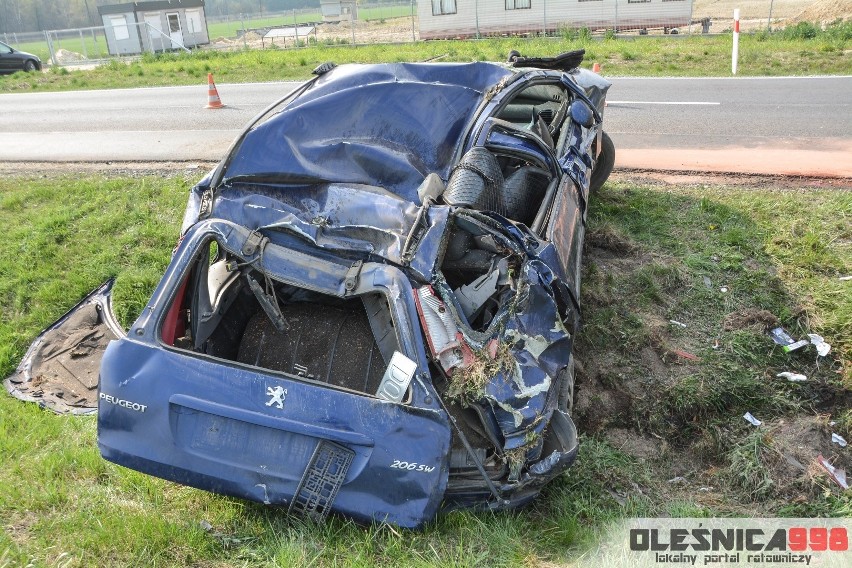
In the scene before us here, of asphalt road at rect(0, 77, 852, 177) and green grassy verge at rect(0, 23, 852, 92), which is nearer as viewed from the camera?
asphalt road at rect(0, 77, 852, 177)

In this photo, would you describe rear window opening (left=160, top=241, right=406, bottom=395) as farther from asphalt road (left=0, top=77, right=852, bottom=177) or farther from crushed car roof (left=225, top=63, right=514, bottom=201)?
asphalt road (left=0, top=77, right=852, bottom=177)

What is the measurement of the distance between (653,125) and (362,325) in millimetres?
7895

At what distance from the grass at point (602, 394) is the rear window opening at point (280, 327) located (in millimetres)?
840

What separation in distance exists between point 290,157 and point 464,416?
1.98 meters

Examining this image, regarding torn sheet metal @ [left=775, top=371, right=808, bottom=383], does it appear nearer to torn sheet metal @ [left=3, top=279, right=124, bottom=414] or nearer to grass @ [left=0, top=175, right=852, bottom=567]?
grass @ [left=0, top=175, right=852, bottom=567]

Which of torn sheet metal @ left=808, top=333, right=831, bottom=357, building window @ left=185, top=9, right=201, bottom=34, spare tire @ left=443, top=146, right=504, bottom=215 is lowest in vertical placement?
torn sheet metal @ left=808, top=333, right=831, bottom=357

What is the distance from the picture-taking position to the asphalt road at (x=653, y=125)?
9164 millimetres

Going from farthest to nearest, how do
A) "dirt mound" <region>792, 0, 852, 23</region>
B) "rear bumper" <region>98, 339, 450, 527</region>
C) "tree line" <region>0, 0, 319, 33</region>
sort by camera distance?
"tree line" <region>0, 0, 319, 33</region> → "dirt mound" <region>792, 0, 852, 23</region> → "rear bumper" <region>98, 339, 450, 527</region>

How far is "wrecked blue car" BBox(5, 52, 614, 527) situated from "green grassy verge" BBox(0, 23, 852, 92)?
9936mm

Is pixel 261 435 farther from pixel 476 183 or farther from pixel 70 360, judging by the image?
pixel 70 360

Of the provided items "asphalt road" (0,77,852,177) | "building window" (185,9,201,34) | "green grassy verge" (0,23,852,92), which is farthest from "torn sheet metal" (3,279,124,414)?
"building window" (185,9,201,34)

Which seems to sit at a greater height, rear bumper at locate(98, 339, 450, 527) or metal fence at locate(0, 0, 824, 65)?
metal fence at locate(0, 0, 824, 65)

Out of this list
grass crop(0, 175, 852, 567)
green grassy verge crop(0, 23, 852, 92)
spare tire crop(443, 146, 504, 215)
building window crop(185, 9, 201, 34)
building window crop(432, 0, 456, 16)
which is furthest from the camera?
building window crop(185, 9, 201, 34)

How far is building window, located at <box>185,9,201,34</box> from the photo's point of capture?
3544 cm
